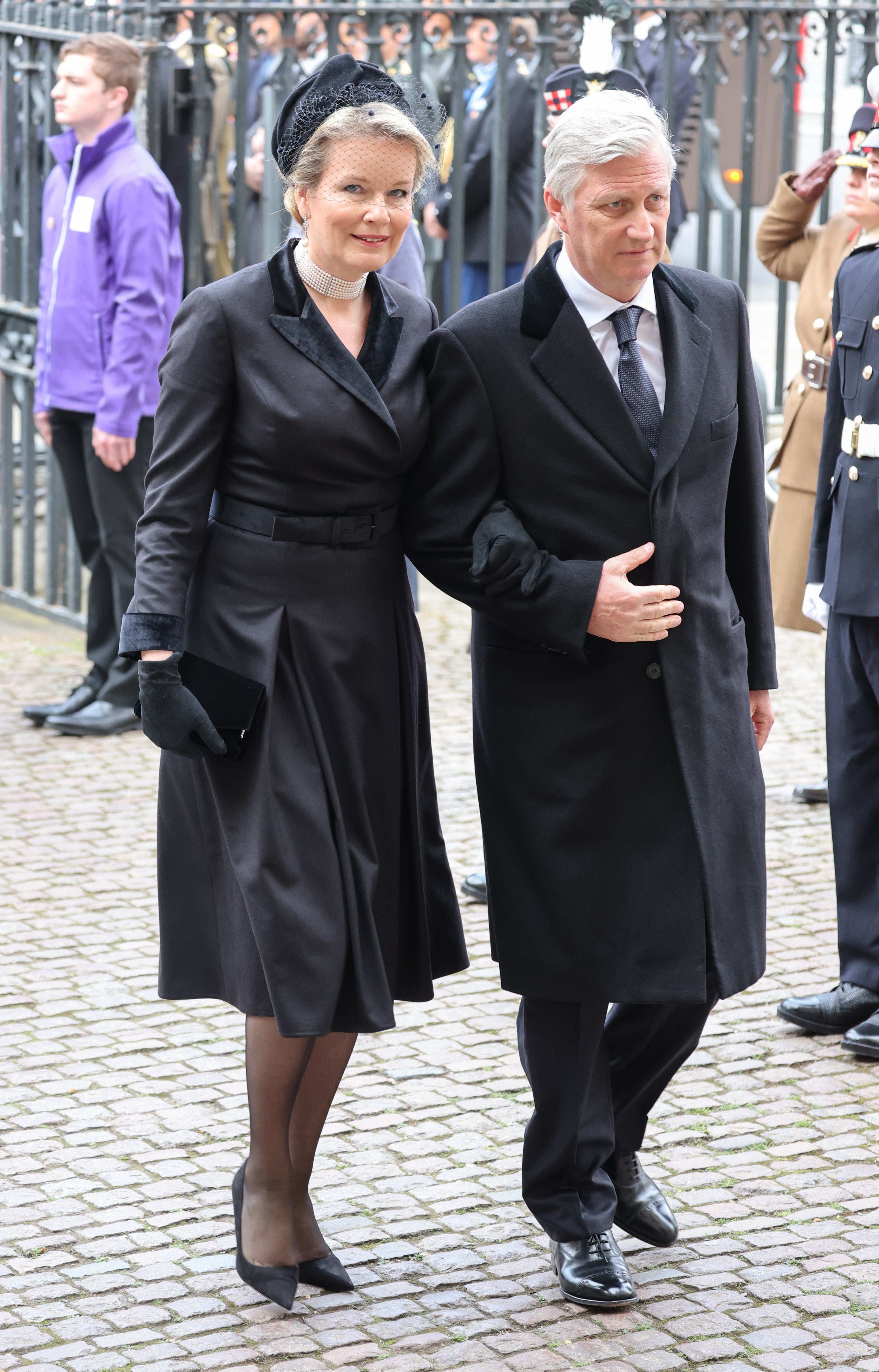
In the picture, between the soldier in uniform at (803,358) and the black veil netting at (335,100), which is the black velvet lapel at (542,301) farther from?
the soldier in uniform at (803,358)

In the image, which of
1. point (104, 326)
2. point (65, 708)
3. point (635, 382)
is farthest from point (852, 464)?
point (65, 708)

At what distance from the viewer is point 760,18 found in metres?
8.26

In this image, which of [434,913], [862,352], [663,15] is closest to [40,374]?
[663,15]

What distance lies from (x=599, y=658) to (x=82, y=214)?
426cm

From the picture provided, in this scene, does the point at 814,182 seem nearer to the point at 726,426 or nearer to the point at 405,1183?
the point at 726,426

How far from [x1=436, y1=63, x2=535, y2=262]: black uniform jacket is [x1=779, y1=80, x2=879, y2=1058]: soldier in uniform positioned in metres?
4.18

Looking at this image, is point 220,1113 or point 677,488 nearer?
point 677,488

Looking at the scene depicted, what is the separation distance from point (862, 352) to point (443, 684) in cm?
338

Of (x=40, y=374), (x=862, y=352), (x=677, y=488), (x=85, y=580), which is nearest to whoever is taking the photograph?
(x=677, y=488)

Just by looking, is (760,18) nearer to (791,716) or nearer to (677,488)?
(791,716)

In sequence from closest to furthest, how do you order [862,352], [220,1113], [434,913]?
[434,913]
[220,1113]
[862,352]

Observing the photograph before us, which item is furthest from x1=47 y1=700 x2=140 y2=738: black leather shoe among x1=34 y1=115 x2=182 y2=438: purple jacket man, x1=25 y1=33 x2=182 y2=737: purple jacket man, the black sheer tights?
the black sheer tights

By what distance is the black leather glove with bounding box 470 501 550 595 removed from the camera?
3.24 meters

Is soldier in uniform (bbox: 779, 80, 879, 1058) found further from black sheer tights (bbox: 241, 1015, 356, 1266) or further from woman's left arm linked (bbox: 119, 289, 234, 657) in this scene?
woman's left arm linked (bbox: 119, 289, 234, 657)
